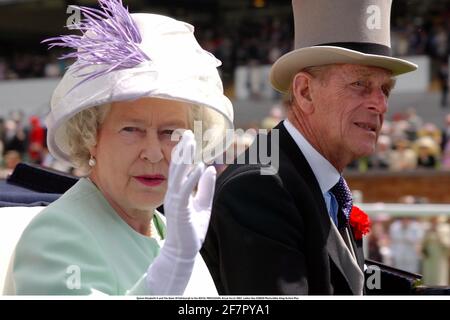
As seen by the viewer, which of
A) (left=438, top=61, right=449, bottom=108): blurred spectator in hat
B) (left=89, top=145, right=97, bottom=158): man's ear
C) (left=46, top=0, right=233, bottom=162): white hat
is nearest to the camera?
(left=46, top=0, right=233, bottom=162): white hat

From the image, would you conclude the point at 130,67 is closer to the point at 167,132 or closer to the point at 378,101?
the point at 167,132

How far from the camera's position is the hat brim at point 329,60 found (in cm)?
225

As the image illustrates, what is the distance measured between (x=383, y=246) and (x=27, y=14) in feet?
70.9

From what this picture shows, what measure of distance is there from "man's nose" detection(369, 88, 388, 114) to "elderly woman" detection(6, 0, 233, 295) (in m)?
0.51

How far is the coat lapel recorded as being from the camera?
7.21 feet

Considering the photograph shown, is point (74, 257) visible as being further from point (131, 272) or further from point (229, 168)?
point (229, 168)

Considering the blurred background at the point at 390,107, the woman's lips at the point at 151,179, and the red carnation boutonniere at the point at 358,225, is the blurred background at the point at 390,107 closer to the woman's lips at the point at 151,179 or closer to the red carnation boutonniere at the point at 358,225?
the red carnation boutonniere at the point at 358,225

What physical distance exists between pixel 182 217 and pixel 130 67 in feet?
1.36

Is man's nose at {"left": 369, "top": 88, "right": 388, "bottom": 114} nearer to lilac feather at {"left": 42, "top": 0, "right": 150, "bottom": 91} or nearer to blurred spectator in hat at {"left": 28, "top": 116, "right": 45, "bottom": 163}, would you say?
lilac feather at {"left": 42, "top": 0, "right": 150, "bottom": 91}

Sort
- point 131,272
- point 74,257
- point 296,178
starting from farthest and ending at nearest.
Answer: point 296,178
point 131,272
point 74,257

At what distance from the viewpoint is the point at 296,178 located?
7.27 ft

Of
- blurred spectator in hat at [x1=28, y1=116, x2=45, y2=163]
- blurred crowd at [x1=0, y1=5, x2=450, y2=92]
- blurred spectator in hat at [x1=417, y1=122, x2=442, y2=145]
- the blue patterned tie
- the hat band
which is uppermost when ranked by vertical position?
the hat band

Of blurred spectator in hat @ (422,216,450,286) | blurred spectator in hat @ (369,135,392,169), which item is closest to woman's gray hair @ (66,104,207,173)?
blurred spectator in hat @ (422,216,450,286)
